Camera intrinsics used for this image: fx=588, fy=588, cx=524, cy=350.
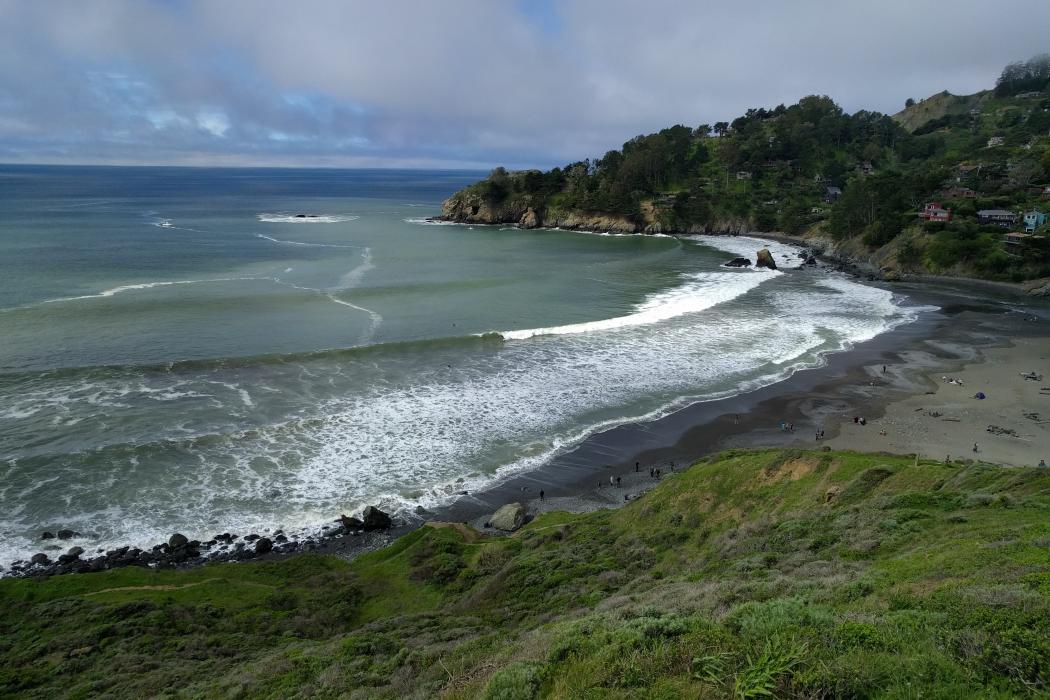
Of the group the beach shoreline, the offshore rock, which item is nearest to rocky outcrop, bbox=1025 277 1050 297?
the beach shoreline

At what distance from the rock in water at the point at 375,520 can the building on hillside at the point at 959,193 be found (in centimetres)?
9746

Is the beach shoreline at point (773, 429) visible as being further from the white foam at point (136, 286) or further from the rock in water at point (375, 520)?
the white foam at point (136, 286)

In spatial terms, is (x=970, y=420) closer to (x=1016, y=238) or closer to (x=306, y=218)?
(x=1016, y=238)

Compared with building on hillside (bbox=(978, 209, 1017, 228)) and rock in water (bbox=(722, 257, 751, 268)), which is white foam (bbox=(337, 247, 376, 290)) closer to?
rock in water (bbox=(722, 257, 751, 268))

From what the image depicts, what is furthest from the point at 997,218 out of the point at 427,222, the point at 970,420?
the point at 427,222

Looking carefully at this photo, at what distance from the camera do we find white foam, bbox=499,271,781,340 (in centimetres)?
4719

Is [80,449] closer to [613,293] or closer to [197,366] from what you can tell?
[197,366]

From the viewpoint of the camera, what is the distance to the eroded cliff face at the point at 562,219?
368 feet

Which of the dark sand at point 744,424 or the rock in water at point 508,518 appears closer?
the rock in water at point 508,518

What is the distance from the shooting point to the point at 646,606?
10.9 metres

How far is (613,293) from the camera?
60.4m

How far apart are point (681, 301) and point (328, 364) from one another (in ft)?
113

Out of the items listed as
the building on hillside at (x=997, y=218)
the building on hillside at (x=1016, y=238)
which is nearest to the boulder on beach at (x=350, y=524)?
the building on hillside at (x=1016, y=238)

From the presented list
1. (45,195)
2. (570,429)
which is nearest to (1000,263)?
(570,429)
